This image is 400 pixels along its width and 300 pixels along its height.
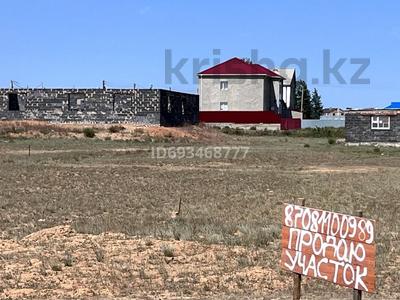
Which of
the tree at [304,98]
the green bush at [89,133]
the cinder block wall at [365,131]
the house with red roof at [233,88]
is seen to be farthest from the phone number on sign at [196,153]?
the tree at [304,98]

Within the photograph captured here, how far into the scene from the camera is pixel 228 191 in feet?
67.9

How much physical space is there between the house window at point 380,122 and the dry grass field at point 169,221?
1319cm

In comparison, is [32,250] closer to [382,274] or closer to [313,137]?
[382,274]

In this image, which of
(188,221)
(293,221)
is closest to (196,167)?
(188,221)

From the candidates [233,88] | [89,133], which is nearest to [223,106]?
[233,88]

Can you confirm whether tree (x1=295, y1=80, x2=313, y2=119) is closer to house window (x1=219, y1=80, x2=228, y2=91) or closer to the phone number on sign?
house window (x1=219, y1=80, x2=228, y2=91)

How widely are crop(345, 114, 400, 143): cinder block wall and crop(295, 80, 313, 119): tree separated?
63.6m

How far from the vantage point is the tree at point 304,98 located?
11419cm

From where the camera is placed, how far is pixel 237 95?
7731 cm

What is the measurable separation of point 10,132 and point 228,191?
31.0 metres

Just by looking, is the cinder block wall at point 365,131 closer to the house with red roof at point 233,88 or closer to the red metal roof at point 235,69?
the house with red roof at point 233,88

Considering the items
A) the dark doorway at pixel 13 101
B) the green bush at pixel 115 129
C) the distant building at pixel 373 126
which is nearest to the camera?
the distant building at pixel 373 126

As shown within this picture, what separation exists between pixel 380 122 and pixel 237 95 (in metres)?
Answer: 31.0

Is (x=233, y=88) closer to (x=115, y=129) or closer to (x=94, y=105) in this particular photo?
(x=94, y=105)
